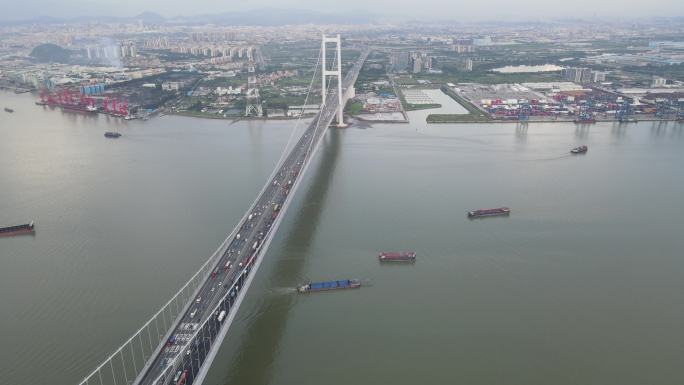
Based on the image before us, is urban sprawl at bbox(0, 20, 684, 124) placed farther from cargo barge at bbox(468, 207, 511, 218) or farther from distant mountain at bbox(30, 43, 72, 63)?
cargo barge at bbox(468, 207, 511, 218)

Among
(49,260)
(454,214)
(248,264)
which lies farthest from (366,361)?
(49,260)

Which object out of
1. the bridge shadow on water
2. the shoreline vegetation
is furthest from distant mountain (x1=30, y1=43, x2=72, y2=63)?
the bridge shadow on water

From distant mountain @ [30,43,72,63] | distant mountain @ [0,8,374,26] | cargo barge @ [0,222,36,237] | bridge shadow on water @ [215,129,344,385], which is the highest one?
distant mountain @ [0,8,374,26]

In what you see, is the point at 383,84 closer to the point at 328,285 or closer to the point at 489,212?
the point at 489,212

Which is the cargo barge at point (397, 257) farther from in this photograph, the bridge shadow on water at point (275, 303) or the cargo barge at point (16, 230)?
the cargo barge at point (16, 230)

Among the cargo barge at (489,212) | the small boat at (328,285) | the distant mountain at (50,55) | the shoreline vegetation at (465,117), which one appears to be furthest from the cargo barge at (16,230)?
the distant mountain at (50,55)

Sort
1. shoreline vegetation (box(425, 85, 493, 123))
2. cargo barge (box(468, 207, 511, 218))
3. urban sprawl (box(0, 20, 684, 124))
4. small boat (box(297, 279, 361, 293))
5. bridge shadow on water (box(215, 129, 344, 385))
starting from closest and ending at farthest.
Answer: bridge shadow on water (box(215, 129, 344, 385)) → small boat (box(297, 279, 361, 293)) → cargo barge (box(468, 207, 511, 218)) → shoreline vegetation (box(425, 85, 493, 123)) → urban sprawl (box(0, 20, 684, 124))

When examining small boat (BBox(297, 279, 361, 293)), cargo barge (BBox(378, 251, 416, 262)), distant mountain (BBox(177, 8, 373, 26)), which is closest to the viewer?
small boat (BBox(297, 279, 361, 293))
